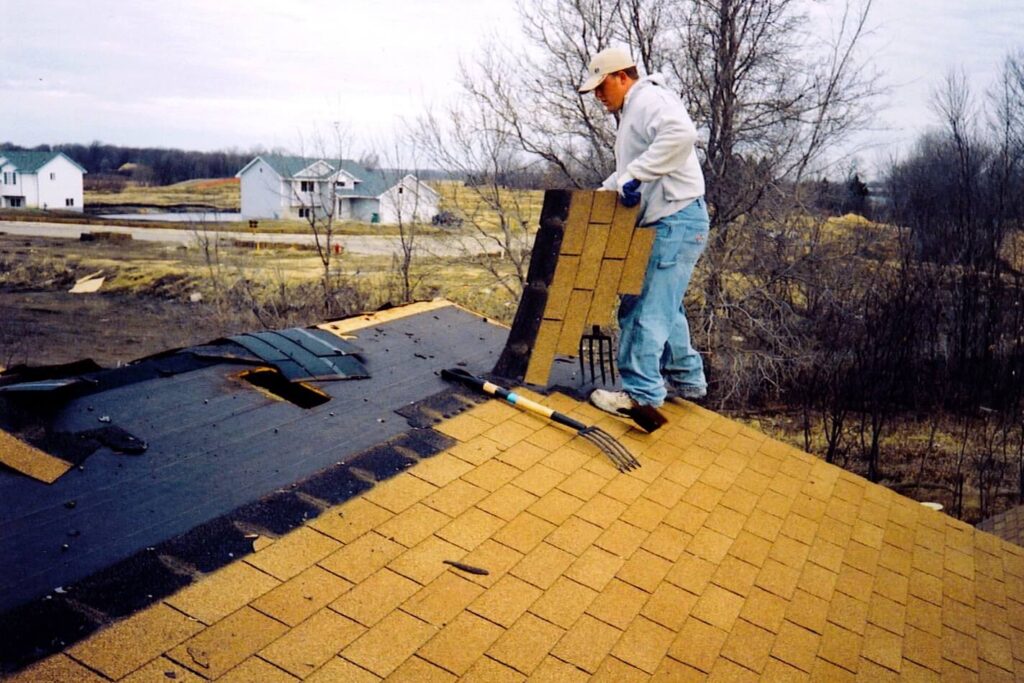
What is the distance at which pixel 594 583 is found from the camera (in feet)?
9.01

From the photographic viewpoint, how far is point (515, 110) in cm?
1523

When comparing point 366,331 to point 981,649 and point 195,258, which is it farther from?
point 195,258

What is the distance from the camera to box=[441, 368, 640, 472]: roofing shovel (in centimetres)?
371

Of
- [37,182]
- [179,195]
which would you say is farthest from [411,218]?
[179,195]

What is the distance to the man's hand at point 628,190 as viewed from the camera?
3.98 metres

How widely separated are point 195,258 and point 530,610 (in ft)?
95.4

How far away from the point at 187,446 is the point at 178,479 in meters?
0.31

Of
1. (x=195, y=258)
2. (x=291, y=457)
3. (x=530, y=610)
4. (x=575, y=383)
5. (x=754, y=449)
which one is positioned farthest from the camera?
(x=195, y=258)

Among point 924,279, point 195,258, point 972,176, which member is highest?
point 972,176

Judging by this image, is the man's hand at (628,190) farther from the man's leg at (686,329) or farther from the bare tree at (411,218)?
the bare tree at (411,218)

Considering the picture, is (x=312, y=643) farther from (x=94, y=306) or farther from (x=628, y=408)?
(x=94, y=306)

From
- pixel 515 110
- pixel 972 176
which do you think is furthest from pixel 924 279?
pixel 515 110

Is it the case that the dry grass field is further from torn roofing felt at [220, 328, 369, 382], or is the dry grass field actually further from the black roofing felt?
the black roofing felt

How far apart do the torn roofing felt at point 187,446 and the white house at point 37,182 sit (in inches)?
2017
